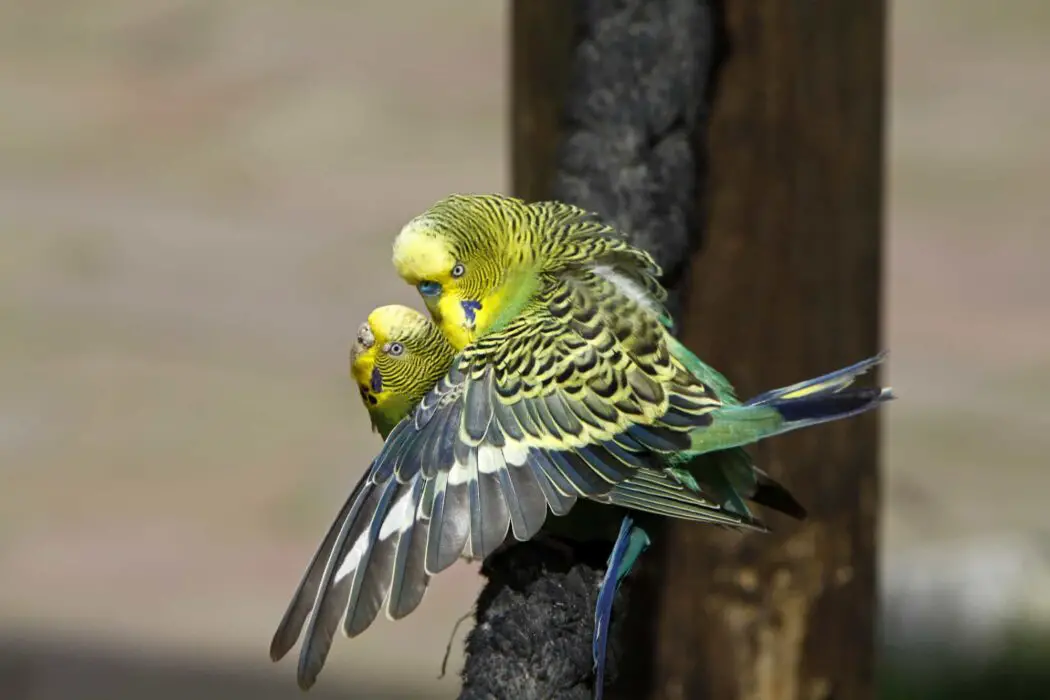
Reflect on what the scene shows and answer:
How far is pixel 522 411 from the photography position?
1.94 m

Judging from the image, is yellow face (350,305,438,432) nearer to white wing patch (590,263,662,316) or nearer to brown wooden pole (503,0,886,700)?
white wing patch (590,263,662,316)

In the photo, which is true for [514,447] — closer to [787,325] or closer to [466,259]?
[466,259]

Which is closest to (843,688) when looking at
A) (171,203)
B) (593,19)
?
(593,19)

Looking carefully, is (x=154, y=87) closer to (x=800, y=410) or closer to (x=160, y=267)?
(x=160, y=267)

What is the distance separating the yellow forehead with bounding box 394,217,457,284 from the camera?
1.98 meters

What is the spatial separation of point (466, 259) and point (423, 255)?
0.18ft

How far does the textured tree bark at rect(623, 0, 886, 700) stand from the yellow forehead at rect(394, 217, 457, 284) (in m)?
0.49

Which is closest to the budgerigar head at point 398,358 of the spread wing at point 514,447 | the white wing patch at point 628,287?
the spread wing at point 514,447

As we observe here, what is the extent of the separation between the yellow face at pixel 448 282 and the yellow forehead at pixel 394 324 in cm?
3

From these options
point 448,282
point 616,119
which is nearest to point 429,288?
point 448,282

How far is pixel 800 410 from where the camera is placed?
6.18 ft

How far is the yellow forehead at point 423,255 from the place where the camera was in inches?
78.0

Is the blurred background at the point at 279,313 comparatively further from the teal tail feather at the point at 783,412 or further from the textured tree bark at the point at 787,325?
the teal tail feather at the point at 783,412

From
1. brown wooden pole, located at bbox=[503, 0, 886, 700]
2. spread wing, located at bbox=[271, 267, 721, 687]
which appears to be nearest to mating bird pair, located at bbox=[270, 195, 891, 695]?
spread wing, located at bbox=[271, 267, 721, 687]
